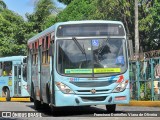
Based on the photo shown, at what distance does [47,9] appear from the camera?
51438mm

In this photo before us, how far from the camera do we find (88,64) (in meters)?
15.3

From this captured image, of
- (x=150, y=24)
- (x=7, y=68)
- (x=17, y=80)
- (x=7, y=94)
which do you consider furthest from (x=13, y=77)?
(x=150, y=24)

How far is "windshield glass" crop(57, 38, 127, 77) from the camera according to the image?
15.3 m

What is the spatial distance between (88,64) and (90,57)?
235 mm

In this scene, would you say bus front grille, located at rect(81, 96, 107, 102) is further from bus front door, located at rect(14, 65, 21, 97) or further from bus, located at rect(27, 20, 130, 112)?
bus front door, located at rect(14, 65, 21, 97)

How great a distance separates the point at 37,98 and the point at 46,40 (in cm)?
317

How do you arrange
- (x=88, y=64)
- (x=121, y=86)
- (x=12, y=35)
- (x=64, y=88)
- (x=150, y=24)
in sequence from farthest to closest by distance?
(x=12, y=35) < (x=150, y=24) < (x=121, y=86) < (x=88, y=64) < (x=64, y=88)

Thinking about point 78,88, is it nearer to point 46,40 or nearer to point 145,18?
point 46,40

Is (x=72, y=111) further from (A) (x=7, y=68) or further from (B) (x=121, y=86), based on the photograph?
(A) (x=7, y=68)

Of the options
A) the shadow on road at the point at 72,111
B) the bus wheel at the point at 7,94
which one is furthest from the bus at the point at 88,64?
the bus wheel at the point at 7,94

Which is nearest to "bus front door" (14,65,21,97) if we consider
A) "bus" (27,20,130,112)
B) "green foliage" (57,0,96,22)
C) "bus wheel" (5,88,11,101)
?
"bus wheel" (5,88,11,101)

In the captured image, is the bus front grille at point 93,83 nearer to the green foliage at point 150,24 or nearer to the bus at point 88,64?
the bus at point 88,64

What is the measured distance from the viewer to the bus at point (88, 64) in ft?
49.9

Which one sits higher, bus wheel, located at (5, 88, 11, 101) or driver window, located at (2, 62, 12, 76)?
driver window, located at (2, 62, 12, 76)
